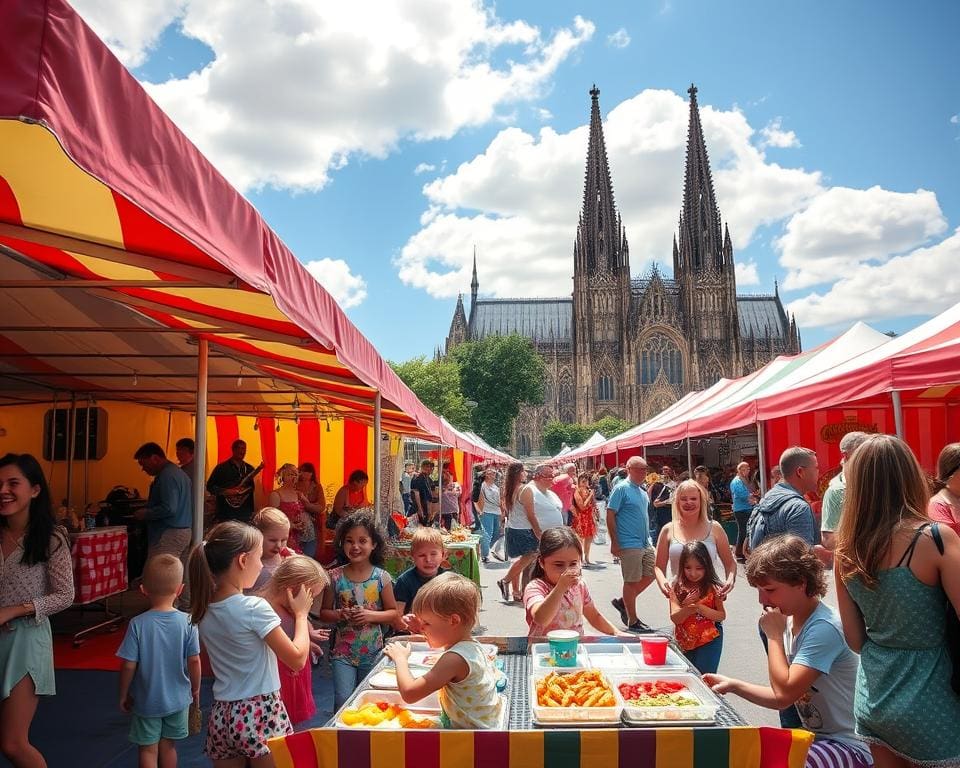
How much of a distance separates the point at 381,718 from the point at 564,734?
Result: 0.58m

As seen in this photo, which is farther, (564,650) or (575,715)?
(564,650)

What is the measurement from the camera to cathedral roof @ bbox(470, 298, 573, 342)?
85.2m

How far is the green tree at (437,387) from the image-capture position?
52969 mm

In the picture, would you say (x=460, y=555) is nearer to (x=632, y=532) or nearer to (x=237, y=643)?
(x=632, y=532)

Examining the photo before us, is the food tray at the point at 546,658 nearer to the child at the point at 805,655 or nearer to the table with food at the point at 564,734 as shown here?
the table with food at the point at 564,734

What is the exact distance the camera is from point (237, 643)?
2629mm

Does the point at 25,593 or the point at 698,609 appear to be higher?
the point at 25,593

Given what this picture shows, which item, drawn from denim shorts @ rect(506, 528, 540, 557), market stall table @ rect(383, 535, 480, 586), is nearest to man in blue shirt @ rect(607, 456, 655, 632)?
market stall table @ rect(383, 535, 480, 586)

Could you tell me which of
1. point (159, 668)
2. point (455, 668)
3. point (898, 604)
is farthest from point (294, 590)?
point (898, 604)

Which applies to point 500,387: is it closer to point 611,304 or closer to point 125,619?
point 611,304

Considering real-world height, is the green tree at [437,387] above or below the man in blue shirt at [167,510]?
above

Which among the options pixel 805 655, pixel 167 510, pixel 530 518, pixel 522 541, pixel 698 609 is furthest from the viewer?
pixel 522 541

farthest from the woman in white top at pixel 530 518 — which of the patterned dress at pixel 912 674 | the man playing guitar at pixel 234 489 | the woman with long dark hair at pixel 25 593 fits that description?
the patterned dress at pixel 912 674

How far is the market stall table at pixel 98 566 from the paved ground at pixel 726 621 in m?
3.49
